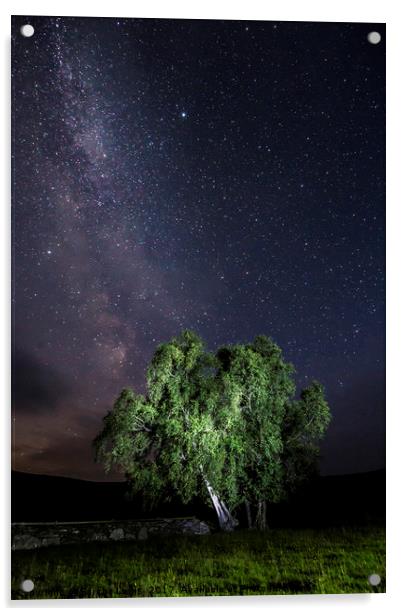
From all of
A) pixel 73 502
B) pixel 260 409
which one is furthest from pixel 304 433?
pixel 73 502

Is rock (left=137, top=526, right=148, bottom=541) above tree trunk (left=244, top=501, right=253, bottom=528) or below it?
below

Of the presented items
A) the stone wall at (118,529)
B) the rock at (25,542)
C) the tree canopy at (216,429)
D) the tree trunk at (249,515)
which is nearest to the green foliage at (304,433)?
the tree canopy at (216,429)

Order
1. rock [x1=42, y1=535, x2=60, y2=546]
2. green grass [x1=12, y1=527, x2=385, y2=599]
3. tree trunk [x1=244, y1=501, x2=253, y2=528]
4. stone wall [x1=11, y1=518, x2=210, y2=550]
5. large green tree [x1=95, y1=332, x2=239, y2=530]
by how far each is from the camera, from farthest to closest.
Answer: large green tree [x1=95, y1=332, x2=239, y2=530] < tree trunk [x1=244, y1=501, x2=253, y2=528] < stone wall [x1=11, y1=518, x2=210, y2=550] < rock [x1=42, y1=535, x2=60, y2=546] < green grass [x1=12, y1=527, x2=385, y2=599]

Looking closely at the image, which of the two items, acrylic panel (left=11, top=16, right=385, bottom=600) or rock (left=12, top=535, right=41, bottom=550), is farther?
acrylic panel (left=11, top=16, right=385, bottom=600)

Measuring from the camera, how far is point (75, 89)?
535 centimetres

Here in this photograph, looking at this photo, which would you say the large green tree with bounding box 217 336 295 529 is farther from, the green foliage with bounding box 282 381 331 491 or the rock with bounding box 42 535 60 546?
the rock with bounding box 42 535 60 546

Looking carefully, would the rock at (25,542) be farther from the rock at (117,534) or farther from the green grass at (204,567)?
the rock at (117,534)

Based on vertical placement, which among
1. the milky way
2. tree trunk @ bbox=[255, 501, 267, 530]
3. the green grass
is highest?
the milky way

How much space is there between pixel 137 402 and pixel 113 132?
241 centimetres

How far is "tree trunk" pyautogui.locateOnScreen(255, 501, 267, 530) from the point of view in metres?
5.67

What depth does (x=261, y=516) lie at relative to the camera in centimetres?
585

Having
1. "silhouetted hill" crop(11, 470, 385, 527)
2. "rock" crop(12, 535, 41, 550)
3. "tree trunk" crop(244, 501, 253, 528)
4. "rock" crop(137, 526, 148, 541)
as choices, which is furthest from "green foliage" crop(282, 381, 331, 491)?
"rock" crop(12, 535, 41, 550)
